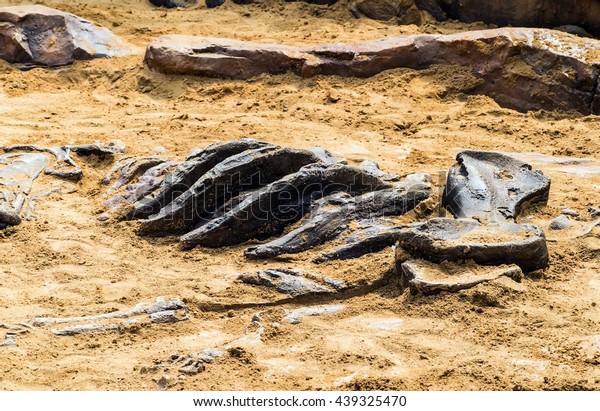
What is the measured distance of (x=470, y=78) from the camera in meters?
9.12

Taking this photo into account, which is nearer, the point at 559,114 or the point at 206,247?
the point at 206,247

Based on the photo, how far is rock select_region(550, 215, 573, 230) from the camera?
20.4 feet

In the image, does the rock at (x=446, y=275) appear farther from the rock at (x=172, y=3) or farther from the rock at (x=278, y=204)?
the rock at (x=172, y=3)

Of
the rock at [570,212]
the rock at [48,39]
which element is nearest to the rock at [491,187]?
the rock at [570,212]

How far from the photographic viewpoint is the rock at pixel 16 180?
6.75m

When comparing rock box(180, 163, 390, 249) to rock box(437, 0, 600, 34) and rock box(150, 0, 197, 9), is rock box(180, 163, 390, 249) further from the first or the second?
rock box(150, 0, 197, 9)

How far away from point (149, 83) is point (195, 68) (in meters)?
0.44

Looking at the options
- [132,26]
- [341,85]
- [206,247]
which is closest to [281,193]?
[206,247]

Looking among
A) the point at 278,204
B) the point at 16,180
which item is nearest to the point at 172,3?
the point at 16,180

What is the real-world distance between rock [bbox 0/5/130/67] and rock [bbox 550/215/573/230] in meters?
5.27

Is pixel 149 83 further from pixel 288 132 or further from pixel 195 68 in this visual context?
pixel 288 132

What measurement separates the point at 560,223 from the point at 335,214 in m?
1.34

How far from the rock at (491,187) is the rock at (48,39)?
15.0ft

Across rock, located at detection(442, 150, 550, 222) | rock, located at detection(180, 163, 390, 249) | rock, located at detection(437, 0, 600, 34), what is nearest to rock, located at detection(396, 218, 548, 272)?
rock, located at detection(442, 150, 550, 222)
